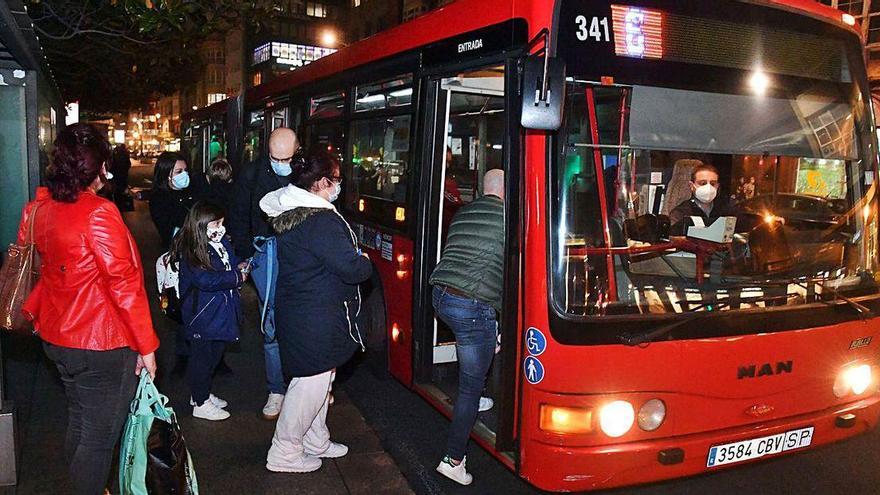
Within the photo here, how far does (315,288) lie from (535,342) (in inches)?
51.7

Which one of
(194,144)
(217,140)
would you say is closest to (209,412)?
(217,140)

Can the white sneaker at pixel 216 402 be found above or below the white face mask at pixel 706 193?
below

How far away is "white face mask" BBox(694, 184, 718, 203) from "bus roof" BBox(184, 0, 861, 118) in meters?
1.07

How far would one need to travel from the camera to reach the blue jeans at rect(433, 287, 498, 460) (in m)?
4.12

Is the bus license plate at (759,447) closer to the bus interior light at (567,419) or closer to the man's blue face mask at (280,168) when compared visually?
the bus interior light at (567,419)

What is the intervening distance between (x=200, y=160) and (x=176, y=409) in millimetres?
14594

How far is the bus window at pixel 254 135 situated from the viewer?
404 inches

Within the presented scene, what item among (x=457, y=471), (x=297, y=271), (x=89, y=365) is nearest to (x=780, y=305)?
(x=457, y=471)

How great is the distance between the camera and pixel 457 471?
14.1 ft

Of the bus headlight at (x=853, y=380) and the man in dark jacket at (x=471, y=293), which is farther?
the bus headlight at (x=853, y=380)

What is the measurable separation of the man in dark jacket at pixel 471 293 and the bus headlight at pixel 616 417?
2.79 ft

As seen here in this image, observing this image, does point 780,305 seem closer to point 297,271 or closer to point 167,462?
point 297,271

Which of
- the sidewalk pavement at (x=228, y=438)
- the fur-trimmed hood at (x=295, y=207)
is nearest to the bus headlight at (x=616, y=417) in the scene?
the sidewalk pavement at (x=228, y=438)

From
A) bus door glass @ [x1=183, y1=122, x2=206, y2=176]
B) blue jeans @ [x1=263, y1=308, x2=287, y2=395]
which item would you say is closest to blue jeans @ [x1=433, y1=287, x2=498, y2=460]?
blue jeans @ [x1=263, y1=308, x2=287, y2=395]
